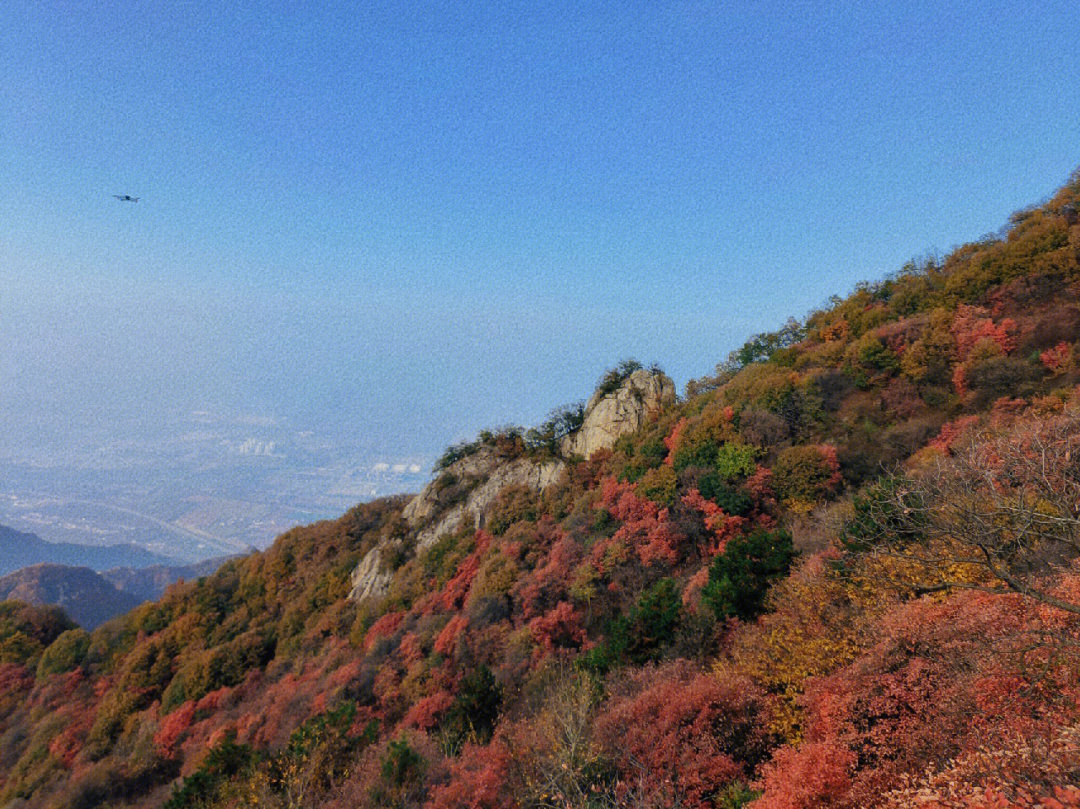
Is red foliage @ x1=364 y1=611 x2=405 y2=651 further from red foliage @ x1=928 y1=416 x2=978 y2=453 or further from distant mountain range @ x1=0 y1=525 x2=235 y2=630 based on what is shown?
distant mountain range @ x1=0 y1=525 x2=235 y2=630

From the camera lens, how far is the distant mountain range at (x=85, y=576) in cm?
8994

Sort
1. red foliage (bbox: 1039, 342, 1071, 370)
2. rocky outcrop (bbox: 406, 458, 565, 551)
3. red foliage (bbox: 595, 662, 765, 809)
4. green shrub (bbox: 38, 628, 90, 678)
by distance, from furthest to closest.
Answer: green shrub (bbox: 38, 628, 90, 678), rocky outcrop (bbox: 406, 458, 565, 551), red foliage (bbox: 1039, 342, 1071, 370), red foliage (bbox: 595, 662, 765, 809)

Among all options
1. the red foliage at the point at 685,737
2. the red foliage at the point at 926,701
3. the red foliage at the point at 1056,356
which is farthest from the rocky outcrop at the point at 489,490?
the red foliage at the point at 1056,356

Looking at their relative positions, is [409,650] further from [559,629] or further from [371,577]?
[371,577]

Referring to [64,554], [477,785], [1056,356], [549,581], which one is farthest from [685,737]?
[64,554]

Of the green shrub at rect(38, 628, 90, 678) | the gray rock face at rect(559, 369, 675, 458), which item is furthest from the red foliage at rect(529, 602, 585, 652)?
the green shrub at rect(38, 628, 90, 678)

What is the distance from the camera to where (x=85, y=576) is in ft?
321

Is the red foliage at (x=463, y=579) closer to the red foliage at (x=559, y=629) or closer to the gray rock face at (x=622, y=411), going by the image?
the red foliage at (x=559, y=629)

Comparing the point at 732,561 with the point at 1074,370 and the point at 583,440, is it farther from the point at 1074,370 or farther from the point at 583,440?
the point at 583,440

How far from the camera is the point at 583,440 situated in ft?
137

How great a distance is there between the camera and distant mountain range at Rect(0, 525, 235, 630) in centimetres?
8994

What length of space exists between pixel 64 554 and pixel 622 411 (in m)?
217

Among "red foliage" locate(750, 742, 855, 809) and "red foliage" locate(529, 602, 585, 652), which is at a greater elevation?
"red foliage" locate(750, 742, 855, 809)

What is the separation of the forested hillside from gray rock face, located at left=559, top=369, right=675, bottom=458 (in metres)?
0.27
